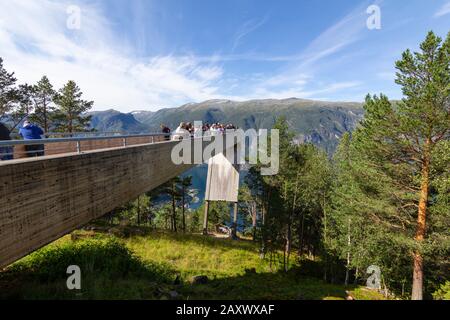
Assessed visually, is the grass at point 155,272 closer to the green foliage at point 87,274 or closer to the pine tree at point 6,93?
the green foliage at point 87,274

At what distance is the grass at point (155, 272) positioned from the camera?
1092 centimetres

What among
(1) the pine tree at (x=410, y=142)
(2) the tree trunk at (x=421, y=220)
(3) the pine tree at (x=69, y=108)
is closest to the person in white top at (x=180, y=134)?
(1) the pine tree at (x=410, y=142)

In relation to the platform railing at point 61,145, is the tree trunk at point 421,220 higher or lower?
lower

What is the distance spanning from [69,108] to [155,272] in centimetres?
2576

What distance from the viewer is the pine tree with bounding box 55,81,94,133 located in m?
32.4

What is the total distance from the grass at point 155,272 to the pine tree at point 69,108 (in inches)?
643

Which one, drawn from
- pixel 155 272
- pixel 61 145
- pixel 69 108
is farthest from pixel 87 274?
pixel 69 108

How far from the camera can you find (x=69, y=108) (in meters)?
32.8

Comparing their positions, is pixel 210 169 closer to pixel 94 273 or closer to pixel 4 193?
pixel 94 273

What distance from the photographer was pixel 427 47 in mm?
12961

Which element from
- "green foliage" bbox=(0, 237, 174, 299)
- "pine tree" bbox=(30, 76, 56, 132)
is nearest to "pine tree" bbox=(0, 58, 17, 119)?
"pine tree" bbox=(30, 76, 56, 132)

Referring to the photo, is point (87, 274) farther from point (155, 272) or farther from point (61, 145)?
point (61, 145)
